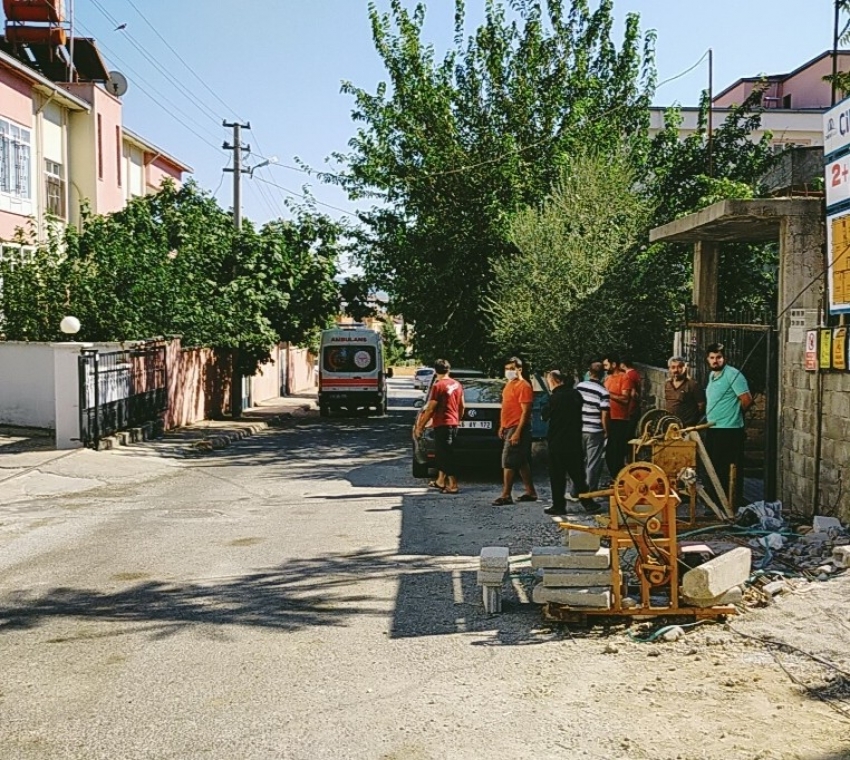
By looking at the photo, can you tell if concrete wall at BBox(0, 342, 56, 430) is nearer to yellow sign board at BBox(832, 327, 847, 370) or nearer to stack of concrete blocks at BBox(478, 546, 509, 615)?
stack of concrete blocks at BBox(478, 546, 509, 615)

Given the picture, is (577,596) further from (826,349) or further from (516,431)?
(516,431)

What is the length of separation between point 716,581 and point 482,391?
831cm

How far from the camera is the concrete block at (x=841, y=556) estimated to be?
297 inches

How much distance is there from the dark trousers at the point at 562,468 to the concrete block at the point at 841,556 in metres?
3.69

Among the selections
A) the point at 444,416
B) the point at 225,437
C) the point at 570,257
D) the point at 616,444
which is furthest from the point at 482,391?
the point at 225,437

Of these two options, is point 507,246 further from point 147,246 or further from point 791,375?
point 791,375

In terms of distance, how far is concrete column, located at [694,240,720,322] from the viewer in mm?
14062

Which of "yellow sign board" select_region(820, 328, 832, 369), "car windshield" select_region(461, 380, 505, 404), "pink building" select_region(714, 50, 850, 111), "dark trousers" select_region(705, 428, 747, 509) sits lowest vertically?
"dark trousers" select_region(705, 428, 747, 509)

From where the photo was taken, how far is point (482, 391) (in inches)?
575

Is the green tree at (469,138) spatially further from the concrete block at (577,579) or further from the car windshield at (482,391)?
the concrete block at (577,579)

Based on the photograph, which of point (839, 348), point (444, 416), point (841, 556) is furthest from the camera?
point (444, 416)

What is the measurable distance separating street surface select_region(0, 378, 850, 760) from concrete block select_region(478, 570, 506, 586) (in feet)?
0.83

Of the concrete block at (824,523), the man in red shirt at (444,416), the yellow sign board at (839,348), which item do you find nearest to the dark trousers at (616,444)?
the man in red shirt at (444,416)

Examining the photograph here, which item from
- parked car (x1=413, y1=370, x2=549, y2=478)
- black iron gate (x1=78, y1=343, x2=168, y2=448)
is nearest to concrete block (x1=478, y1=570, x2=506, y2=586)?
parked car (x1=413, y1=370, x2=549, y2=478)
